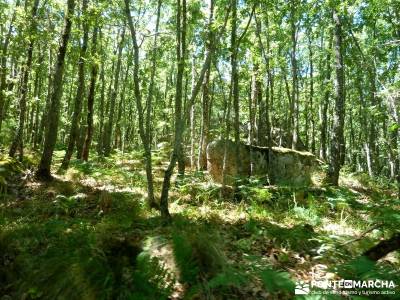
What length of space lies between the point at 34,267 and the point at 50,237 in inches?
56.3

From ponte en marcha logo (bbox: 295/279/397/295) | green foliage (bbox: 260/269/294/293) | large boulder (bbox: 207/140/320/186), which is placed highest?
large boulder (bbox: 207/140/320/186)

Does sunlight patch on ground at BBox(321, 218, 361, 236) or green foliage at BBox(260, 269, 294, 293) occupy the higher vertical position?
green foliage at BBox(260, 269, 294, 293)

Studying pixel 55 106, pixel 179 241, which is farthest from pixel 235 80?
pixel 179 241

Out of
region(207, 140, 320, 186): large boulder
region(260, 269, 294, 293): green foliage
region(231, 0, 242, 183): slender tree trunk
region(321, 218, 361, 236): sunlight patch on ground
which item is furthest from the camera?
region(207, 140, 320, 186): large boulder

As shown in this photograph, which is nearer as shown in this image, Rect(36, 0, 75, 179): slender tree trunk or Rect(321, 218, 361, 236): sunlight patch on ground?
Rect(321, 218, 361, 236): sunlight patch on ground

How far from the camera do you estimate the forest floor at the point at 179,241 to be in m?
3.57

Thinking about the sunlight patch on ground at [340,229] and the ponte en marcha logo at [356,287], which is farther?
the sunlight patch on ground at [340,229]

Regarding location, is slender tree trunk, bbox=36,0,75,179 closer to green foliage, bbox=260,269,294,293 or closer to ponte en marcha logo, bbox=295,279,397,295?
green foliage, bbox=260,269,294,293

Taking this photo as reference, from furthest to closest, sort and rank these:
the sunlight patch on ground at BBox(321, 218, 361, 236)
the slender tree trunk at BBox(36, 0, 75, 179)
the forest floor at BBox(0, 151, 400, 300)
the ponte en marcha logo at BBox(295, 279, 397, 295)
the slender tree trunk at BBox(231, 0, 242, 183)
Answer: the slender tree trunk at BBox(36, 0, 75, 179), the slender tree trunk at BBox(231, 0, 242, 183), the sunlight patch on ground at BBox(321, 218, 361, 236), the forest floor at BBox(0, 151, 400, 300), the ponte en marcha logo at BBox(295, 279, 397, 295)

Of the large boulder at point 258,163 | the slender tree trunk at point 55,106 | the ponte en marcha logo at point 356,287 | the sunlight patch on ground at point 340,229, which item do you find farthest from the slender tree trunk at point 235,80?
the ponte en marcha logo at point 356,287

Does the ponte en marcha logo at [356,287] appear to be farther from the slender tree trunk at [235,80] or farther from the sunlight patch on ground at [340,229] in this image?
A: the slender tree trunk at [235,80]

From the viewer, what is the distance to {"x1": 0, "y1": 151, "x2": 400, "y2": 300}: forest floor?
3.57m

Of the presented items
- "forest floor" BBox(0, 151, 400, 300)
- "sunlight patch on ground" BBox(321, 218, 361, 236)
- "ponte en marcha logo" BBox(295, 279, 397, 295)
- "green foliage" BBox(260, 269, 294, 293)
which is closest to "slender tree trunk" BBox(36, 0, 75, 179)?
"forest floor" BBox(0, 151, 400, 300)

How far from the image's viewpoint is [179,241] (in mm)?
3947
